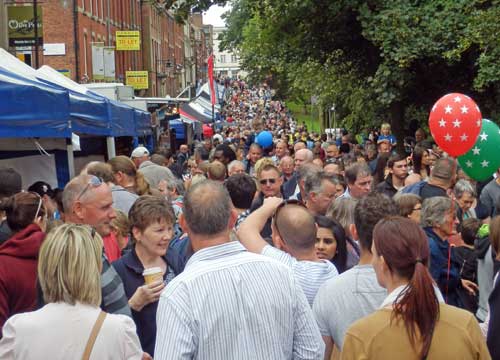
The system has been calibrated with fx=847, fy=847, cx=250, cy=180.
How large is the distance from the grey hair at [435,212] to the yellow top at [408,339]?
3.20 m

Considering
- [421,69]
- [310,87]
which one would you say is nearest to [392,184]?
[421,69]

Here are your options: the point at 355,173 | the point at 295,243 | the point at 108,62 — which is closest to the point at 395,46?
the point at 355,173

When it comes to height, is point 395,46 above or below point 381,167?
above

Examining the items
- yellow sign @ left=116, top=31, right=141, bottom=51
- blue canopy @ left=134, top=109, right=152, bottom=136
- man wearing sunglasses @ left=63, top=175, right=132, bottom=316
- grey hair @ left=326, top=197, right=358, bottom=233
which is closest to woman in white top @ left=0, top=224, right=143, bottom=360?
man wearing sunglasses @ left=63, top=175, right=132, bottom=316

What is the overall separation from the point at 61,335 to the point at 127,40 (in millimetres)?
30076

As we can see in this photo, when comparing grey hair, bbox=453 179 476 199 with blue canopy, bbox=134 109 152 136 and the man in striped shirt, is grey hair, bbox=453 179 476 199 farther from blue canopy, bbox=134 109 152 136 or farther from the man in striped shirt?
blue canopy, bbox=134 109 152 136

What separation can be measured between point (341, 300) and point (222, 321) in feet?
2.71

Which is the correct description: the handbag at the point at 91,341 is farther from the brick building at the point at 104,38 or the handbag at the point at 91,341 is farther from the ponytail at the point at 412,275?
the brick building at the point at 104,38

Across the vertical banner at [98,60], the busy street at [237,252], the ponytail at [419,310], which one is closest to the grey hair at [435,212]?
the busy street at [237,252]

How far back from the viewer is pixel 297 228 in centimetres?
457

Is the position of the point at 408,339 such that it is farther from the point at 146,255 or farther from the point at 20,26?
the point at 20,26

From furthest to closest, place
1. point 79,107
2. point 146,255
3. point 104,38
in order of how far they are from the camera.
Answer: point 104,38 → point 79,107 → point 146,255

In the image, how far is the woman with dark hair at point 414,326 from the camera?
321 cm

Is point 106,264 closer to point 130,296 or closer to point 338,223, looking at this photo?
point 130,296
